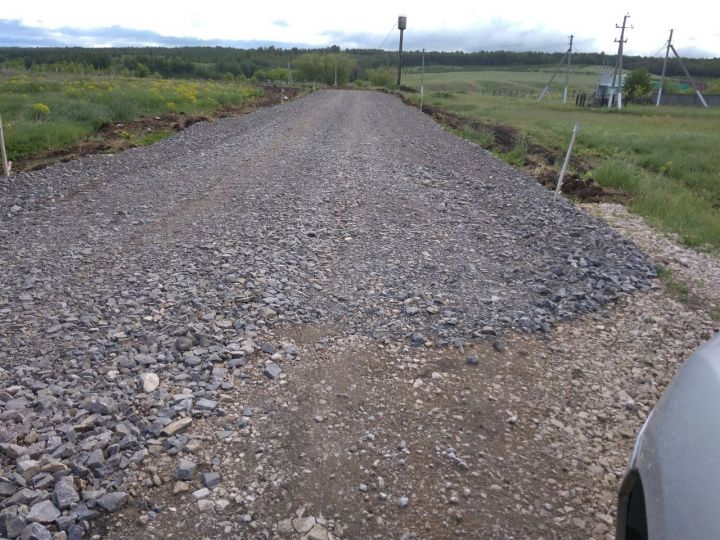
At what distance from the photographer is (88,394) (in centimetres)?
358

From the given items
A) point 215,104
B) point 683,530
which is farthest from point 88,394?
point 215,104

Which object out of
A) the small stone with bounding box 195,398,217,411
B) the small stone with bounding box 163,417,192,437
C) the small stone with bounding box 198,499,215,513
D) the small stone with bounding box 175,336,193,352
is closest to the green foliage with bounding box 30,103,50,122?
the small stone with bounding box 175,336,193,352

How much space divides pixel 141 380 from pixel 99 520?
1.16 m

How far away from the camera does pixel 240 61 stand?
431 feet

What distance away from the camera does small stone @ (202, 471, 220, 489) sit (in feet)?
9.63

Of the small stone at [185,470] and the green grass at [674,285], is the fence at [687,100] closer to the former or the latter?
the green grass at [674,285]

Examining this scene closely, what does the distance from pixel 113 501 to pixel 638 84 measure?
3369 inches

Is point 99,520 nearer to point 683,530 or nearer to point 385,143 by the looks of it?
point 683,530

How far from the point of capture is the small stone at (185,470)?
2979 mm

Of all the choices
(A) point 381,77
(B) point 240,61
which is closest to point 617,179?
(A) point 381,77

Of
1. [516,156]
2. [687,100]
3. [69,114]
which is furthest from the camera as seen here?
[687,100]

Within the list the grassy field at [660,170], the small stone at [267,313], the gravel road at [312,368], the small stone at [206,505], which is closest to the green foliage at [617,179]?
the grassy field at [660,170]

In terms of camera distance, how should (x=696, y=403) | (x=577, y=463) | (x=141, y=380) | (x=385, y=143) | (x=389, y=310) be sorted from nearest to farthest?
(x=696, y=403), (x=577, y=463), (x=141, y=380), (x=389, y=310), (x=385, y=143)

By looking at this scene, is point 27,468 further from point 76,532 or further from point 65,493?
point 76,532
